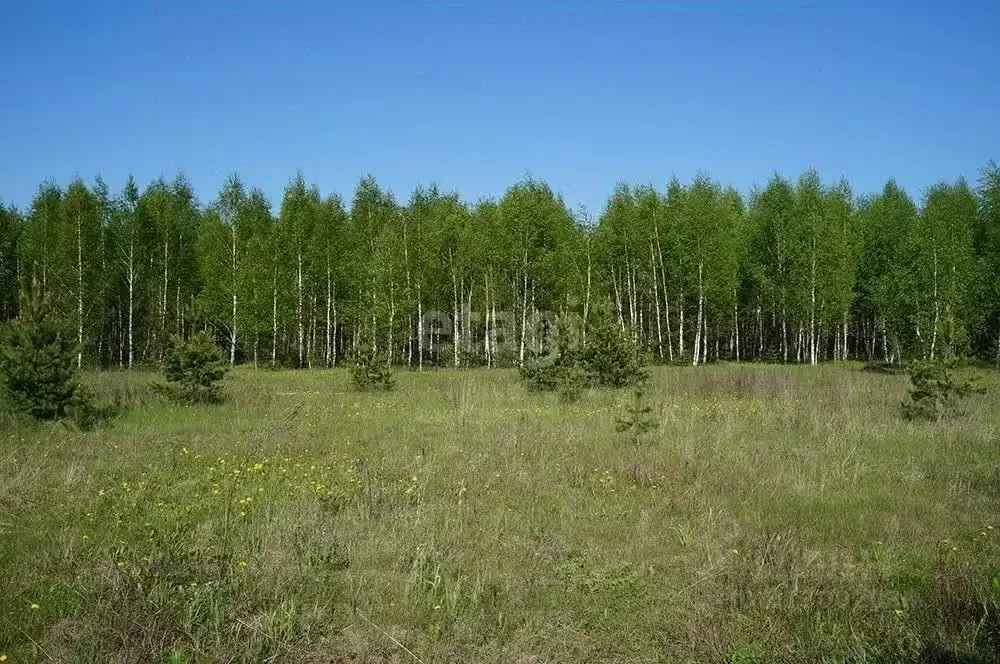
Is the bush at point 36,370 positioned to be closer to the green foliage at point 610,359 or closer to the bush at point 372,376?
the bush at point 372,376

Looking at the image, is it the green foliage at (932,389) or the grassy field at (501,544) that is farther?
the green foliage at (932,389)

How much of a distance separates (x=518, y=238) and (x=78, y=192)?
21.5m

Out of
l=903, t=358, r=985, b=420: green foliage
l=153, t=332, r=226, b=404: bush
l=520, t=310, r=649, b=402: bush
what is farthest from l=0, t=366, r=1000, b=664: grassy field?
l=520, t=310, r=649, b=402: bush

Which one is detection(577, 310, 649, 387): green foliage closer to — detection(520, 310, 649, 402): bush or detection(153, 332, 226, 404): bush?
detection(520, 310, 649, 402): bush

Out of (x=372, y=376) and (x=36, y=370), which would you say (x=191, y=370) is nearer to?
(x=36, y=370)

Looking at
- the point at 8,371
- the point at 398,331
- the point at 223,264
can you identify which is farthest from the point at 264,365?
the point at 8,371

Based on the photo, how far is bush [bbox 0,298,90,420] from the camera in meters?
12.6

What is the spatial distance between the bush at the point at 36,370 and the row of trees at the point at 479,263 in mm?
19883

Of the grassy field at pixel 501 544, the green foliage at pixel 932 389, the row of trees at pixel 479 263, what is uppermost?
the row of trees at pixel 479 263

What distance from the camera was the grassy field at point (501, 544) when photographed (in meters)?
4.63

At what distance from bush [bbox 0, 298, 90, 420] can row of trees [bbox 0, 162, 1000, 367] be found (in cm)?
1988

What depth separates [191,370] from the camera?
16359 millimetres

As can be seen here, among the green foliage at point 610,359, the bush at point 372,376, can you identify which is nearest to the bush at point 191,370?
the bush at point 372,376

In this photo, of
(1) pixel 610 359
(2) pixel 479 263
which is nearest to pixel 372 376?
(1) pixel 610 359
